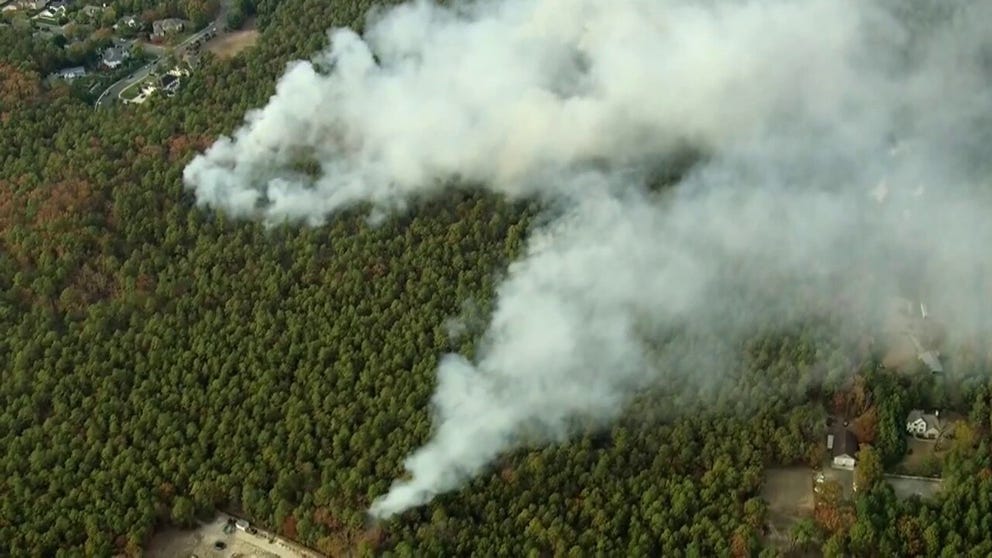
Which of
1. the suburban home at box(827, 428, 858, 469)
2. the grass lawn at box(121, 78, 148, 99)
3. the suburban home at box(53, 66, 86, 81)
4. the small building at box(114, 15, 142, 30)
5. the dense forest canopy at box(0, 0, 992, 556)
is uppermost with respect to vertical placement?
the small building at box(114, 15, 142, 30)

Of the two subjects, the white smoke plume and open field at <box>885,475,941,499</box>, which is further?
the white smoke plume

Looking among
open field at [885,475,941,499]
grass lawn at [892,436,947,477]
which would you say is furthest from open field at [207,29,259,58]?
open field at [885,475,941,499]

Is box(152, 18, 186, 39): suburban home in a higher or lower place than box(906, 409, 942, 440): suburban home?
higher

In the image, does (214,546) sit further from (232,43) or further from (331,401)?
(232,43)

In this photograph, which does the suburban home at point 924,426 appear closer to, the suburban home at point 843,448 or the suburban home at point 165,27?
the suburban home at point 843,448

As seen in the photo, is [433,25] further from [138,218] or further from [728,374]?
[728,374]

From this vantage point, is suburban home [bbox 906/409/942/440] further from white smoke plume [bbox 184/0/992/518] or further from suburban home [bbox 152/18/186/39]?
suburban home [bbox 152/18/186/39]

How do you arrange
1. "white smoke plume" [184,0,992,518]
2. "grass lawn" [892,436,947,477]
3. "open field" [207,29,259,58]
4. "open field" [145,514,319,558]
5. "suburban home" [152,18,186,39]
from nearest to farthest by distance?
"open field" [145,514,319,558] < "grass lawn" [892,436,947,477] < "white smoke plume" [184,0,992,518] < "open field" [207,29,259,58] < "suburban home" [152,18,186,39]

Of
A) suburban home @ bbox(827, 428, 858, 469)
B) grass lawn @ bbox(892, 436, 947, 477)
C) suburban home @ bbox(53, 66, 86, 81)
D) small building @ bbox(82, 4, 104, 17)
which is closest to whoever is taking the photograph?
grass lawn @ bbox(892, 436, 947, 477)
